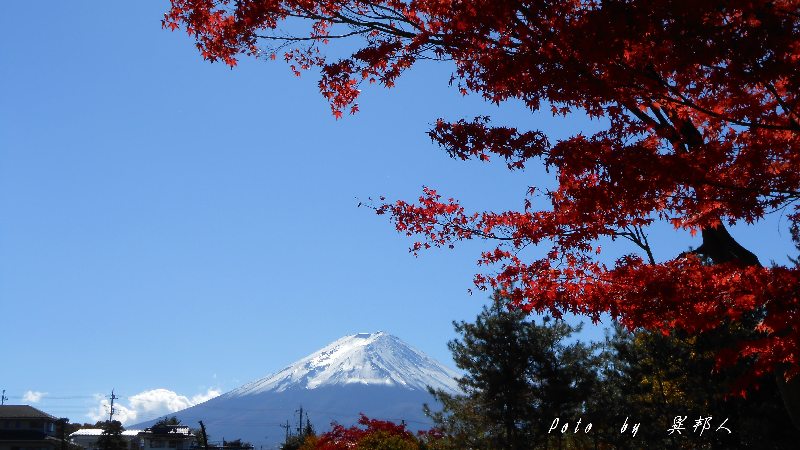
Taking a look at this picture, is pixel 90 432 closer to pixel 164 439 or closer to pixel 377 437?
pixel 164 439

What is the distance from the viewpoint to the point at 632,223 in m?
7.11

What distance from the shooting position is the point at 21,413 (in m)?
57.2

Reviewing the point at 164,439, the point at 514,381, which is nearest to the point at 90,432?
the point at 164,439

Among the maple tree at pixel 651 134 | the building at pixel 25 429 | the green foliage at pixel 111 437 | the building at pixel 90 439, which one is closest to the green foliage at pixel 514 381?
the maple tree at pixel 651 134

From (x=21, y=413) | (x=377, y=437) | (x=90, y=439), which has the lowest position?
(x=377, y=437)

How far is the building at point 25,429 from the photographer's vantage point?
5488 cm

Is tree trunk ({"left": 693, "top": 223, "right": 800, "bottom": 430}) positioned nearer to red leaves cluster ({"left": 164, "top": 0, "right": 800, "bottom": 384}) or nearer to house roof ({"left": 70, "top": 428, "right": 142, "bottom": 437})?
red leaves cluster ({"left": 164, "top": 0, "right": 800, "bottom": 384})

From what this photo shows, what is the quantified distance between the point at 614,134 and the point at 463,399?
19.5 metres

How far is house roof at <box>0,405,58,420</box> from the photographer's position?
56.1 m

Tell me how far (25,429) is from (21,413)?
6.00 ft

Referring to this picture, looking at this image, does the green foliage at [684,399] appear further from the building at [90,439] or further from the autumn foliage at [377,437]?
the building at [90,439]

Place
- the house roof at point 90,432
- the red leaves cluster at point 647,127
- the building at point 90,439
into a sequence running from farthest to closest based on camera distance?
the house roof at point 90,432 → the building at point 90,439 → the red leaves cluster at point 647,127

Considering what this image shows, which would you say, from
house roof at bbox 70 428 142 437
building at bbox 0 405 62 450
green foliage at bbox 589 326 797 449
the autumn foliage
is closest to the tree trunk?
green foliage at bbox 589 326 797 449

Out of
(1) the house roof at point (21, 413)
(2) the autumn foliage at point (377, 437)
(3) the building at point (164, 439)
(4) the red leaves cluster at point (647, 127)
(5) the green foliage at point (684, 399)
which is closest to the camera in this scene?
(4) the red leaves cluster at point (647, 127)
